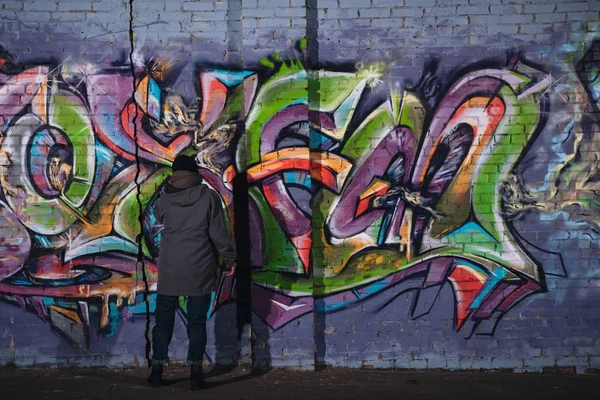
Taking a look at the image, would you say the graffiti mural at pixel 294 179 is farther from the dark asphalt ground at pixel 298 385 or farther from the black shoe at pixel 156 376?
the black shoe at pixel 156 376

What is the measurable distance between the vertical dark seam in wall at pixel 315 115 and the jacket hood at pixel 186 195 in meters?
1.08

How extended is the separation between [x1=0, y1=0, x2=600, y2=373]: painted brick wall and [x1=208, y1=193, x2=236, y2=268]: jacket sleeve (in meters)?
0.58

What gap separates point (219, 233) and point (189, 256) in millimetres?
288

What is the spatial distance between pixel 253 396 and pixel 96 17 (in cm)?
340

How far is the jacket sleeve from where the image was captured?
5.43 meters

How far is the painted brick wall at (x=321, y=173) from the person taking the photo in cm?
597

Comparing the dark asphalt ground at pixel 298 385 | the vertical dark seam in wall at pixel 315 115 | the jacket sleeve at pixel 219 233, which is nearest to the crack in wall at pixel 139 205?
the dark asphalt ground at pixel 298 385

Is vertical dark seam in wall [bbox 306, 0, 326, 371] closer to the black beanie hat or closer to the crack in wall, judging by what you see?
the black beanie hat

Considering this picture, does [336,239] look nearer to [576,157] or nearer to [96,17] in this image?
[576,157]

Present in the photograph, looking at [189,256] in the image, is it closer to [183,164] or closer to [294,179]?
[183,164]

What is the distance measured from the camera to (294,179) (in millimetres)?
5965

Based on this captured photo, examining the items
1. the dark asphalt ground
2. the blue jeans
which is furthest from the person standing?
the dark asphalt ground

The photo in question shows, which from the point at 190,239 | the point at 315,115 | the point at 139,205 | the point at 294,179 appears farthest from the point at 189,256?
the point at 315,115

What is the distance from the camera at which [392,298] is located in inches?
239
